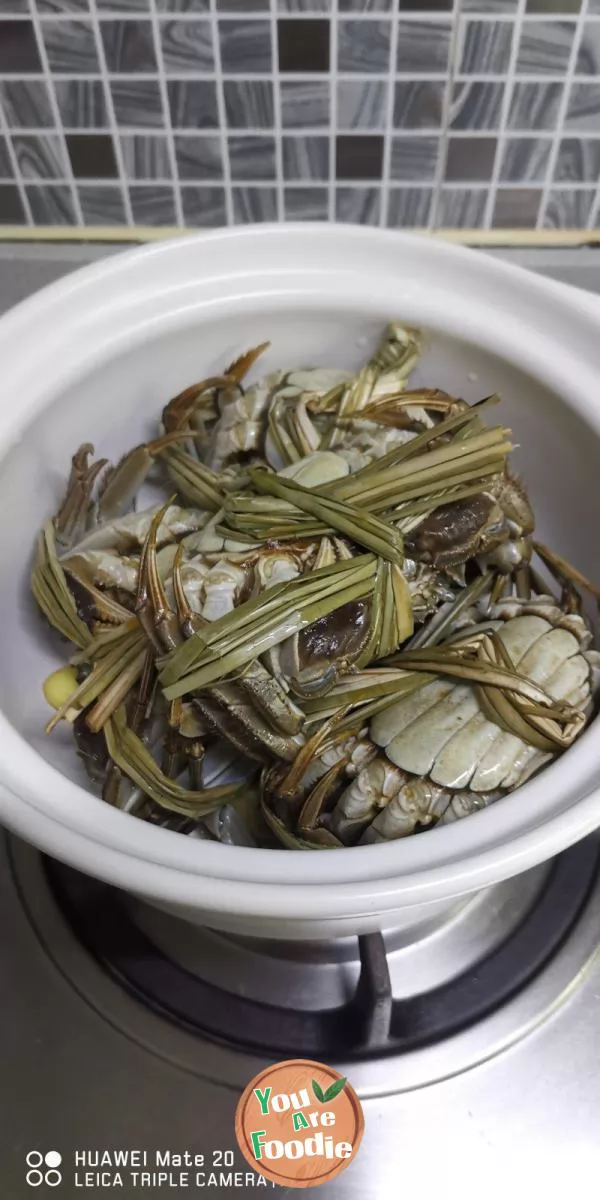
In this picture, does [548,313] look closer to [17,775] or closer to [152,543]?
[152,543]

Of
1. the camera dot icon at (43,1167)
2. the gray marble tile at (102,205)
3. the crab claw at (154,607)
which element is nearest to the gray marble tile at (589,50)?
the gray marble tile at (102,205)

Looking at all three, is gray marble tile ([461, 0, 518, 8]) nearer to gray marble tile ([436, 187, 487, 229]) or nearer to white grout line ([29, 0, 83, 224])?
gray marble tile ([436, 187, 487, 229])

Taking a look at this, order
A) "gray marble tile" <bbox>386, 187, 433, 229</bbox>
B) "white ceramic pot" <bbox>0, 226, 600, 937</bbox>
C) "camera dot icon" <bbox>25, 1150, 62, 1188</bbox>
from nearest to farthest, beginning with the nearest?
"camera dot icon" <bbox>25, 1150, 62, 1188</bbox> < "white ceramic pot" <bbox>0, 226, 600, 937</bbox> < "gray marble tile" <bbox>386, 187, 433, 229</bbox>

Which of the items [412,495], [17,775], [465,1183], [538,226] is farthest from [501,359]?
[465,1183]

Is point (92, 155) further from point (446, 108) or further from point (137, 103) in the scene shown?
point (446, 108)

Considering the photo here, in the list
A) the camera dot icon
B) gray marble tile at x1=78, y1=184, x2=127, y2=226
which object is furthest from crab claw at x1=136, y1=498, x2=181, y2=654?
gray marble tile at x1=78, y1=184, x2=127, y2=226

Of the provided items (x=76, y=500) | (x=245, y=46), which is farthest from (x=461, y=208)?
(x=76, y=500)
